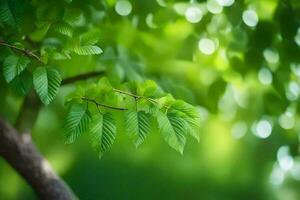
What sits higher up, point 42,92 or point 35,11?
point 35,11

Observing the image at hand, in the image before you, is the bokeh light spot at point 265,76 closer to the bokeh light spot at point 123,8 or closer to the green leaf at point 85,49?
the bokeh light spot at point 123,8

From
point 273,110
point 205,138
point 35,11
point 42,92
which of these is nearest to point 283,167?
point 205,138

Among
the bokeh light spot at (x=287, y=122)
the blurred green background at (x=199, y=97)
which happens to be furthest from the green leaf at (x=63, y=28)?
the bokeh light spot at (x=287, y=122)

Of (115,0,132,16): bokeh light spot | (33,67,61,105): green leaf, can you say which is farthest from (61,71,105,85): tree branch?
(33,67,61,105): green leaf

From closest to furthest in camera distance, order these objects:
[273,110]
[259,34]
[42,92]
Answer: [42,92] → [259,34] → [273,110]

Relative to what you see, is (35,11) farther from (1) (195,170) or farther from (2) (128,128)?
(1) (195,170)
